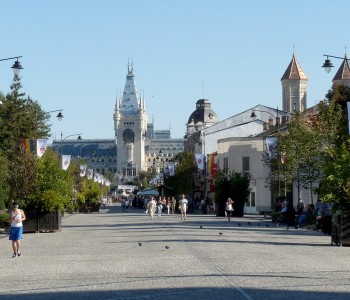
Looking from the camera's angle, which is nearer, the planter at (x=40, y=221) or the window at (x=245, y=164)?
the planter at (x=40, y=221)

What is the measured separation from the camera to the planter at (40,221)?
145ft

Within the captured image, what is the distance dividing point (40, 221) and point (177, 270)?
80.5ft

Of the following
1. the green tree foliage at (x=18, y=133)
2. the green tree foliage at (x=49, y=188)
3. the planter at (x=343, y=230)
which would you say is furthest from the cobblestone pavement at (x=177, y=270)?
the green tree foliage at (x=18, y=133)

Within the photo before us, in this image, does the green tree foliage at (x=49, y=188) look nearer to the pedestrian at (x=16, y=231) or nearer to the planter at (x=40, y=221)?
the planter at (x=40, y=221)

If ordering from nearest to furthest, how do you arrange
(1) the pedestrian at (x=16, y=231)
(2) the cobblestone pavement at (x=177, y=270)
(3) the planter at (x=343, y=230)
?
1. (2) the cobblestone pavement at (x=177, y=270)
2. (1) the pedestrian at (x=16, y=231)
3. (3) the planter at (x=343, y=230)

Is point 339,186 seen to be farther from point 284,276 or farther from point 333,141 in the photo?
point 333,141

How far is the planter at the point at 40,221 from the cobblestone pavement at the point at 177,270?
953 cm

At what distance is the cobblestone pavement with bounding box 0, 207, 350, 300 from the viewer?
52.6ft

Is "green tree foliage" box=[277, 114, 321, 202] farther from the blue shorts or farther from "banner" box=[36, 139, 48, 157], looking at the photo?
the blue shorts

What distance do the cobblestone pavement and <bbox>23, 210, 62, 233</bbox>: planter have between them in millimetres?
9531

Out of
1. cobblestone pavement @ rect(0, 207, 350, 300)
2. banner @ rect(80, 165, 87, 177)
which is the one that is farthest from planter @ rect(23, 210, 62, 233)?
banner @ rect(80, 165, 87, 177)

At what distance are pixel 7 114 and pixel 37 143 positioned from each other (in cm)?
2854

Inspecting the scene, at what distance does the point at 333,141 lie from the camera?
2133 inches

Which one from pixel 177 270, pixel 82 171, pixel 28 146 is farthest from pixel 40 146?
pixel 82 171
